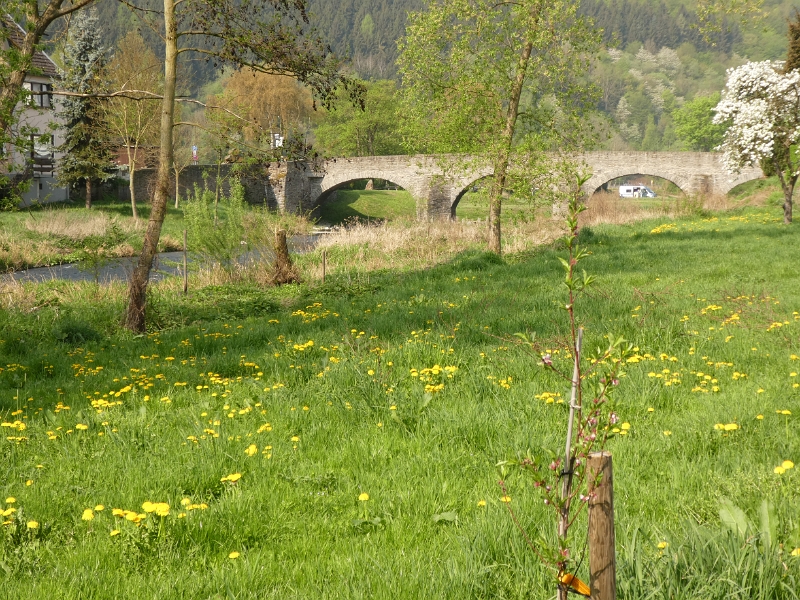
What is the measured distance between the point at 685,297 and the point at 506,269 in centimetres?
489

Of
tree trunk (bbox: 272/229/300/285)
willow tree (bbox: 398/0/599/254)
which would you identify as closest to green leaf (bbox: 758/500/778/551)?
tree trunk (bbox: 272/229/300/285)

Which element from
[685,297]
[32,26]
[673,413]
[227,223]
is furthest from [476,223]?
[673,413]

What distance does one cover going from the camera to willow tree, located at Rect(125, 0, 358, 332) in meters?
9.95

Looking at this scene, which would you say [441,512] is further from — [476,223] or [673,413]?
[476,223]

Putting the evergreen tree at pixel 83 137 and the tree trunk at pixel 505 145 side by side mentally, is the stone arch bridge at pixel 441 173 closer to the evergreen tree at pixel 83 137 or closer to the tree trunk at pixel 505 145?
the evergreen tree at pixel 83 137

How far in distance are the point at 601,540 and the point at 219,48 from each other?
10047mm

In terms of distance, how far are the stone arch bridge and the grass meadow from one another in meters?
28.2

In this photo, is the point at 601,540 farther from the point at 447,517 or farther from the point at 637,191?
the point at 637,191

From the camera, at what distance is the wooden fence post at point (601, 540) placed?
6.13 feet

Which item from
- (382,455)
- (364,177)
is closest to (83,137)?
(364,177)

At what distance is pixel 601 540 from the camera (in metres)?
1.91

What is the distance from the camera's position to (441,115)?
16953mm

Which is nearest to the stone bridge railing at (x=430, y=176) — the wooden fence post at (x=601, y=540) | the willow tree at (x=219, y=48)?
the willow tree at (x=219, y=48)

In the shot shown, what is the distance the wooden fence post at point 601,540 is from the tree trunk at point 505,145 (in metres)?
14.8
